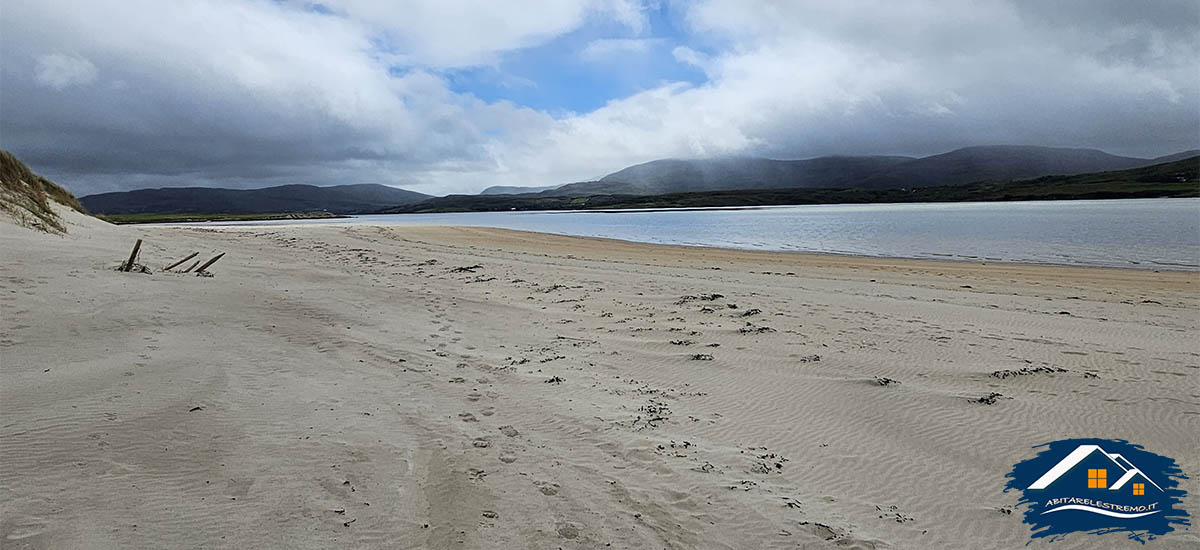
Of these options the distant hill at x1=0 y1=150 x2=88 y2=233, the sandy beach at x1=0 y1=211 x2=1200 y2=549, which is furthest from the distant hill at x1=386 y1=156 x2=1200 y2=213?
the distant hill at x1=0 y1=150 x2=88 y2=233

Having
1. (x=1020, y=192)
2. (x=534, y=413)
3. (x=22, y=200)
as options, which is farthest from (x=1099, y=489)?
(x=1020, y=192)

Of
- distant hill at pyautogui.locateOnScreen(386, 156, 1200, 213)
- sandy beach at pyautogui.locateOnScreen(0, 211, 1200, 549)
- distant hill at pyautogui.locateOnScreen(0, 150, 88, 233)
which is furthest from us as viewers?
distant hill at pyautogui.locateOnScreen(386, 156, 1200, 213)

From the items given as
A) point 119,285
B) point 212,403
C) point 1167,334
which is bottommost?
point 1167,334

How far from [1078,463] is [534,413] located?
5041mm

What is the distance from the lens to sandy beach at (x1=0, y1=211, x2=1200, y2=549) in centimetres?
394

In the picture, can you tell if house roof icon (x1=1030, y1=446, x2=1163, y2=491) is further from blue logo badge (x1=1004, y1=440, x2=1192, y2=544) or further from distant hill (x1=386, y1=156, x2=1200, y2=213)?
distant hill (x1=386, y1=156, x2=1200, y2=213)

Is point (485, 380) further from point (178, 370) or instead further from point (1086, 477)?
point (1086, 477)

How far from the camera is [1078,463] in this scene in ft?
16.6

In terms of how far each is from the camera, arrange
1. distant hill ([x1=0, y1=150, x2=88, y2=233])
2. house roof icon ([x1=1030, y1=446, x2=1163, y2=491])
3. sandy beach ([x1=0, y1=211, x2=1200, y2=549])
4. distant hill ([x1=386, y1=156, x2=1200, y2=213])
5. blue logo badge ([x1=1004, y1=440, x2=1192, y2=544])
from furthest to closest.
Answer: distant hill ([x1=386, y1=156, x2=1200, y2=213]) → distant hill ([x1=0, y1=150, x2=88, y2=233]) → house roof icon ([x1=1030, y1=446, x2=1163, y2=491]) → blue logo badge ([x1=1004, y1=440, x2=1192, y2=544]) → sandy beach ([x1=0, y1=211, x2=1200, y2=549])

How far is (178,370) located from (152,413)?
137 centimetres

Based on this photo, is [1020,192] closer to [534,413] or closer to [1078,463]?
[1078,463]

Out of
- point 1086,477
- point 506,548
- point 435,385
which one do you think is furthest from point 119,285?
point 1086,477

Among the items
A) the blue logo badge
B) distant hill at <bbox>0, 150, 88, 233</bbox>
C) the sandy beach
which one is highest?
distant hill at <bbox>0, 150, 88, 233</bbox>

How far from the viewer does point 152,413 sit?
16.9 ft
